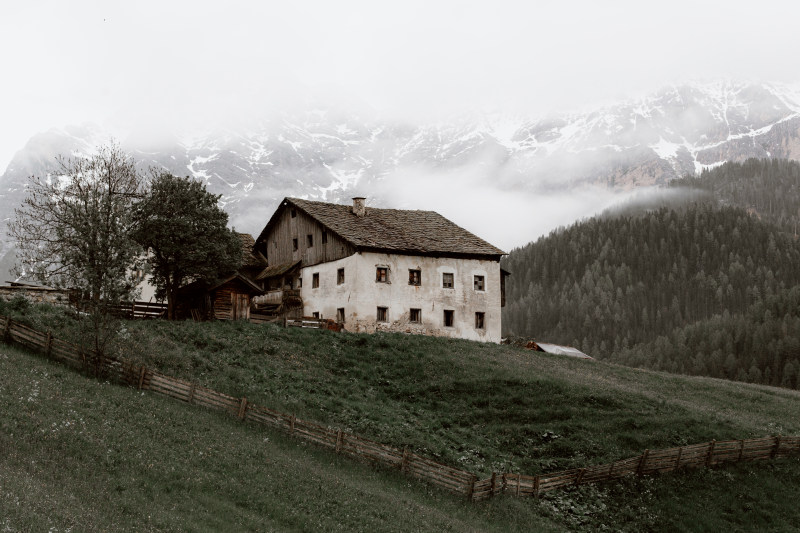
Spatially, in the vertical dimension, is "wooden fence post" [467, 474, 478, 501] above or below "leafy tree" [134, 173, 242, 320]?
below

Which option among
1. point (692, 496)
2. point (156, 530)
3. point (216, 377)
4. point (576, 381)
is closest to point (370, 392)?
point (216, 377)

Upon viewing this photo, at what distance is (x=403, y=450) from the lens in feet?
104

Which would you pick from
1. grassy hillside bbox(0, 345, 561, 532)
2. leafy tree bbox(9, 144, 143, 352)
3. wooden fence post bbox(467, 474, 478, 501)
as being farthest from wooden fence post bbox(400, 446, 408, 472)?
leafy tree bbox(9, 144, 143, 352)

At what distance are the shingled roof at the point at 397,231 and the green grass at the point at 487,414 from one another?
9.85 meters

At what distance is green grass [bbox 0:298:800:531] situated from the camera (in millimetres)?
29719

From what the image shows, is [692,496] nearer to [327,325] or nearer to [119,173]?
[327,325]

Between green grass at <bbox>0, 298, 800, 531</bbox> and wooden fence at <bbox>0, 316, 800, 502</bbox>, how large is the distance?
1.91 feet

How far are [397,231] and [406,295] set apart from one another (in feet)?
22.5

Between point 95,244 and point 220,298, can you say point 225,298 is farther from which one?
point 95,244

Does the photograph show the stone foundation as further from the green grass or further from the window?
the window

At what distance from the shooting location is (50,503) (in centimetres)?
1862

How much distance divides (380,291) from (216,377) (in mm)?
22726

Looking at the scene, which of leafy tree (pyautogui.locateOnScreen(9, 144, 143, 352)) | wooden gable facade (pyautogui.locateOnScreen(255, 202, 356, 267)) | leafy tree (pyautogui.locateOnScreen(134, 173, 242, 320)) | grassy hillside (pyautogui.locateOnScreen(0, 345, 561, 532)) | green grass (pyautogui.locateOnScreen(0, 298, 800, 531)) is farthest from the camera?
wooden gable facade (pyautogui.locateOnScreen(255, 202, 356, 267))

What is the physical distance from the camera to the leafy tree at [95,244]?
116 ft
